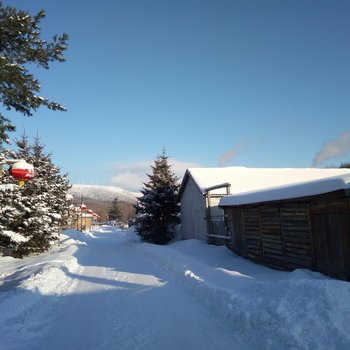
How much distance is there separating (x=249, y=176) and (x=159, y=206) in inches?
307

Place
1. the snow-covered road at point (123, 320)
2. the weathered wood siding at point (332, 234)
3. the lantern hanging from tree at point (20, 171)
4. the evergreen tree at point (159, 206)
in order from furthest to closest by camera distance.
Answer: the evergreen tree at point (159, 206) → the weathered wood siding at point (332, 234) → the lantern hanging from tree at point (20, 171) → the snow-covered road at point (123, 320)

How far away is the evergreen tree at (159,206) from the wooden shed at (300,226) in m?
13.8

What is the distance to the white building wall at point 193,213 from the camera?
79.9 ft

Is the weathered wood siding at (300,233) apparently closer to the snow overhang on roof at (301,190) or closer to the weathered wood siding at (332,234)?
the weathered wood siding at (332,234)

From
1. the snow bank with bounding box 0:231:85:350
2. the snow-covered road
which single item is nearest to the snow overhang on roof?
the snow-covered road

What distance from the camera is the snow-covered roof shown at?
2495 cm

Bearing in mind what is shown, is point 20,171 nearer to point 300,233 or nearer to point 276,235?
point 300,233

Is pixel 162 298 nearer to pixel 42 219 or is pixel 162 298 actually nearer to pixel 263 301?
pixel 263 301

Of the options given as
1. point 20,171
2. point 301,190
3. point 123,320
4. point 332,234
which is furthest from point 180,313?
point 301,190

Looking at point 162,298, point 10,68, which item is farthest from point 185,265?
point 10,68

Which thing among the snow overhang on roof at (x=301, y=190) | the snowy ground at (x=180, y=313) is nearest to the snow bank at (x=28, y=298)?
the snowy ground at (x=180, y=313)

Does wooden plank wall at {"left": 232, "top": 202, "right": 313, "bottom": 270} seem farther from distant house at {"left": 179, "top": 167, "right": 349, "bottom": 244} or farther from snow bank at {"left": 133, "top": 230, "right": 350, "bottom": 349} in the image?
distant house at {"left": 179, "top": 167, "right": 349, "bottom": 244}

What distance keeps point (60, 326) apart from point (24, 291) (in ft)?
11.7

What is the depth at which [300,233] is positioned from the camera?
451 inches
